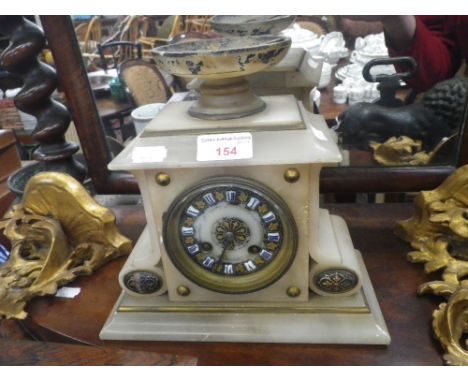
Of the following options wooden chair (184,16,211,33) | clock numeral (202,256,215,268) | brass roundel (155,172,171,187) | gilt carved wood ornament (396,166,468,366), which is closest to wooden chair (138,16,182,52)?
wooden chair (184,16,211,33)

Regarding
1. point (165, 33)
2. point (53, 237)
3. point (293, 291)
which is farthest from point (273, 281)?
point (165, 33)

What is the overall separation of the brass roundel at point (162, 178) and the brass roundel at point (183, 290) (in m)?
0.19

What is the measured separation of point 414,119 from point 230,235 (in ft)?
1.59

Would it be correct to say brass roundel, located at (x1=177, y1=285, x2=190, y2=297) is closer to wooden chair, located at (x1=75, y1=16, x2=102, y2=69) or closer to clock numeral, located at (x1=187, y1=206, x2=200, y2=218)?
clock numeral, located at (x1=187, y1=206, x2=200, y2=218)

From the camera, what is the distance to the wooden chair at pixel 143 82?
0.96 metres

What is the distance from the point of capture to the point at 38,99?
917mm

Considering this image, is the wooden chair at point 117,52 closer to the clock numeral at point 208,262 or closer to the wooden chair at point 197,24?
the wooden chair at point 197,24

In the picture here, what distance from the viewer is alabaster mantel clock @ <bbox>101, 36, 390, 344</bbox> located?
58 centimetres

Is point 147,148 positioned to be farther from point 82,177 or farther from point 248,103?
point 82,177

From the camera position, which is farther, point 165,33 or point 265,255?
point 165,33

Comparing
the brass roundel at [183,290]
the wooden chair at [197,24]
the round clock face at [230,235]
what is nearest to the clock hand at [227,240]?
the round clock face at [230,235]

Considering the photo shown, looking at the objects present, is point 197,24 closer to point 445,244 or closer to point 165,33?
point 165,33
